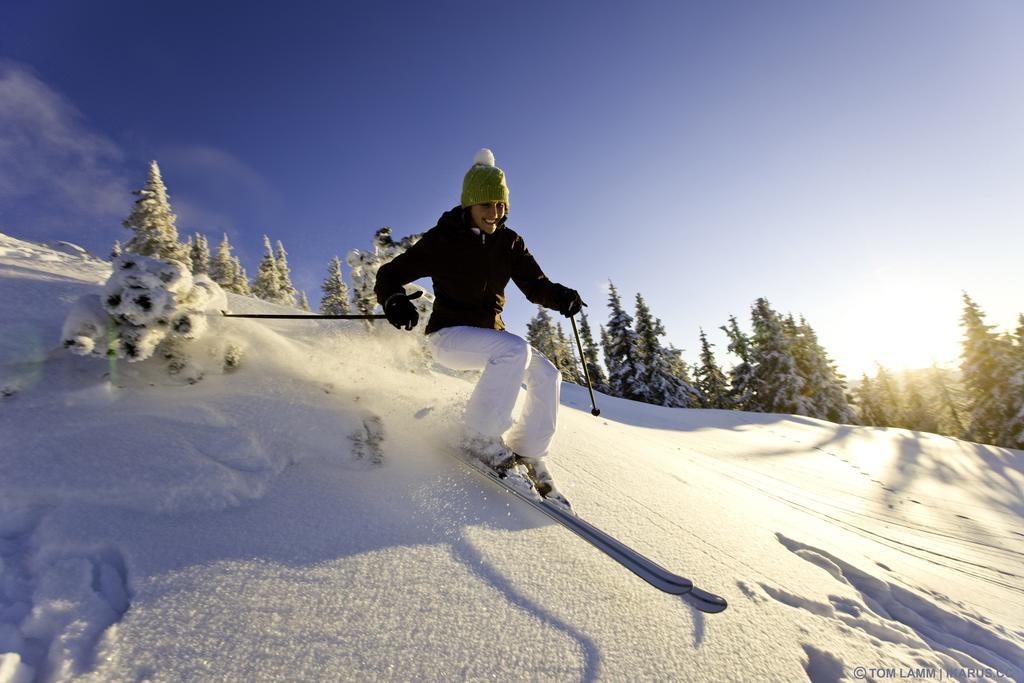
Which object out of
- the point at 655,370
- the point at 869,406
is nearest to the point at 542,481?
the point at 655,370

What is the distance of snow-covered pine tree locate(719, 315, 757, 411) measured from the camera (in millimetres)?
32219

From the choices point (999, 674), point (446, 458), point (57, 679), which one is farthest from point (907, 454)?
point (57, 679)

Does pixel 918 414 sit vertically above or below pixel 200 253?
below

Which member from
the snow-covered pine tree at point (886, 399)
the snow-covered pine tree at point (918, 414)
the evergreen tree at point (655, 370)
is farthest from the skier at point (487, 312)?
the snow-covered pine tree at point (918, 414)

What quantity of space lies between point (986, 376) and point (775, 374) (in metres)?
11.1

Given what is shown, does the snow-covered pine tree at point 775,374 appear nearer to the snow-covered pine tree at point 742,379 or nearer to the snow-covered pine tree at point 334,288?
the snow-covered pine tree at point 742,379

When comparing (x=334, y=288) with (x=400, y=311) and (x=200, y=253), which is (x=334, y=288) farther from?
(x=400, y=311)

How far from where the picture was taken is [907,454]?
1141 cm

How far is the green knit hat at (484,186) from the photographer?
3.49 meters

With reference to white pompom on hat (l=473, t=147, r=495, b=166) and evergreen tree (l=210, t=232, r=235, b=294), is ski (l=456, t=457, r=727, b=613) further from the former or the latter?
evergreen tree (l=210, t=232, r=235, b=294)

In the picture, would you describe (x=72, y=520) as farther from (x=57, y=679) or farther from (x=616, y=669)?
(x=616, y=669)

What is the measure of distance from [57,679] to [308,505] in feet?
3.11

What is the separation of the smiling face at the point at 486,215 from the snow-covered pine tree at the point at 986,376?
118 ft

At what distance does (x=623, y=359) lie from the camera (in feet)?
110
